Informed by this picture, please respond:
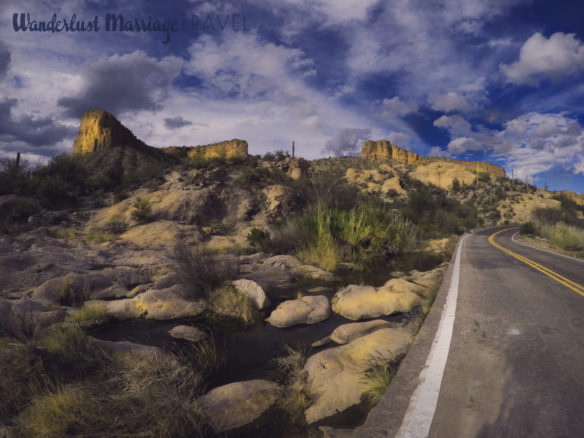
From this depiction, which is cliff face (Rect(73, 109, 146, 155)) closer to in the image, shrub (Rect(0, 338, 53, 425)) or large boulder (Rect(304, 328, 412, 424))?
shrub (Rect(0, 338, 53, 425))

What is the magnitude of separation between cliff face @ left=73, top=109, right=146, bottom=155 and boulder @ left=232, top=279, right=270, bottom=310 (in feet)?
108

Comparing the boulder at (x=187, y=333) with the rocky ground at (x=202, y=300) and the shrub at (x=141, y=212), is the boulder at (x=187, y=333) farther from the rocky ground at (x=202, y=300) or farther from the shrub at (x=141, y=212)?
the shrub at (x=141, y=212)

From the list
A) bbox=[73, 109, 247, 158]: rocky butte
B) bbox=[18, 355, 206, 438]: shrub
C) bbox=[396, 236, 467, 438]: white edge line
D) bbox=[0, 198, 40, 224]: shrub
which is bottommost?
bbox=[18, 355, 206, 438]: shrub

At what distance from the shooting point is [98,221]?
45.8 feet

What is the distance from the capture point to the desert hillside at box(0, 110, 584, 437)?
251cm

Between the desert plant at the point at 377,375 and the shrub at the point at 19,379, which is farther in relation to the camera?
the desert plant at the point at 377,375

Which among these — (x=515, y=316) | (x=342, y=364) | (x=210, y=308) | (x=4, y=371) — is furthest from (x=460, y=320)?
(x=4, y=371)

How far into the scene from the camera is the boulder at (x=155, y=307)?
5.39 metres

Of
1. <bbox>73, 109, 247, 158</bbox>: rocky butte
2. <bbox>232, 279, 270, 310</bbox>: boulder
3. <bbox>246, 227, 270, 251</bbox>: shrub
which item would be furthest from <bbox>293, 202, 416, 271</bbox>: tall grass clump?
<bbox>73, 109, 247, 158</bbox>: rocky butte

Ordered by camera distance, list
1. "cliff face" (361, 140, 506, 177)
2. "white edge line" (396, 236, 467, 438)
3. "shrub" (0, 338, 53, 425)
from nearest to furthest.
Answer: "white edge line" (396, 236, 467, 438) → "shrub" (0, 338, 53, 425) → "cliff face" (361, 140, 506, 177)

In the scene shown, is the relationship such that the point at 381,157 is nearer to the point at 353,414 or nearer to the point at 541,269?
the point at 541,269

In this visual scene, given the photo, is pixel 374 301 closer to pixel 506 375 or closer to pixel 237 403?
pixel 506 375

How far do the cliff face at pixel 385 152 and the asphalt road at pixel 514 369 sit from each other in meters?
97.6

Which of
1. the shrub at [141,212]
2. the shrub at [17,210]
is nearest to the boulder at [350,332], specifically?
the shrub at [141,212]
